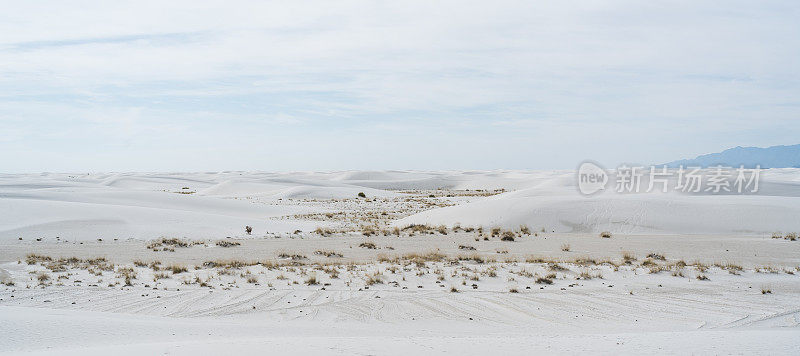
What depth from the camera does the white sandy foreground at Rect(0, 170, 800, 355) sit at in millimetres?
6984

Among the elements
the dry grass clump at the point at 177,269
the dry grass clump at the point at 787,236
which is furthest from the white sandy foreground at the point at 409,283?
the dry grass clump at the point at 787,236

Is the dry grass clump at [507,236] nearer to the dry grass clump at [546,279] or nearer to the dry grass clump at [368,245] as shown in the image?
the dry grass clump at [368,245]

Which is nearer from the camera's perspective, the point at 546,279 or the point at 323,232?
the point at 546,279

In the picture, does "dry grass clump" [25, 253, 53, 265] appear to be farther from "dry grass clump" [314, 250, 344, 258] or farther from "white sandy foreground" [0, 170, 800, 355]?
"dry grass clump" [314, 250, 344, 258]

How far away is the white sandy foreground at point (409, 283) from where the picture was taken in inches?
275

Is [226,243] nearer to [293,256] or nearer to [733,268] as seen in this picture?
[293,256]

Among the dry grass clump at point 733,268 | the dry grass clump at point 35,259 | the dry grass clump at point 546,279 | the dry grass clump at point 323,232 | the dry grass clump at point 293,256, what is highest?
the dry grass clump at point 733,268

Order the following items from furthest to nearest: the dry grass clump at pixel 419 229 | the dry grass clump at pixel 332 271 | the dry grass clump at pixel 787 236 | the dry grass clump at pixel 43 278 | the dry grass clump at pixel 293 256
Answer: the dry grass clump at pixel 419 229
the dry grass clump at pixel 787 236
the dry grass clump at pixel 293 256
the dry grass clump at pixel 332 271
the dry grass clump at pixel 43 278

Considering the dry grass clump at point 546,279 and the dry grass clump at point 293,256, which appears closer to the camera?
the dry grass clump at point 546,279

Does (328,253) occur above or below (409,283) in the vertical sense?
below

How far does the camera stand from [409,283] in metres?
12.0

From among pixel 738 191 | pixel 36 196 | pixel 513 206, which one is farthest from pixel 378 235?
pixel 738 191

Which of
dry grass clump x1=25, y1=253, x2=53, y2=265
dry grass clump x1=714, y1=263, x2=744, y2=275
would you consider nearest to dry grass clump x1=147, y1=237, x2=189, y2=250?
dry grass clump x1=25, y1=253, x2=53, y2=265

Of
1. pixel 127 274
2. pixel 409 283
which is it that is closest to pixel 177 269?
pixel 127 274
